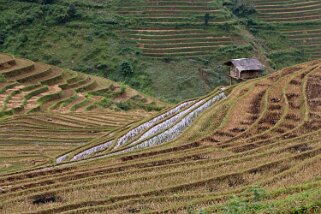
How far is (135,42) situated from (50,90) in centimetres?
1091

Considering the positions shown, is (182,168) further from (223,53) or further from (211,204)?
(223,53)

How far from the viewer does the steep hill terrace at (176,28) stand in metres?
34.9

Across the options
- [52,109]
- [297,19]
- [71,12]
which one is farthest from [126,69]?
[297,19]

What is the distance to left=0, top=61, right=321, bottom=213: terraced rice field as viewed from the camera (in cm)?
759

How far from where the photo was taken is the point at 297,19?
40.6 meters

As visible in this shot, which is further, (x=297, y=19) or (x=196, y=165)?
(x=297, y=19)

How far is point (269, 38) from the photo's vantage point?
128 ft

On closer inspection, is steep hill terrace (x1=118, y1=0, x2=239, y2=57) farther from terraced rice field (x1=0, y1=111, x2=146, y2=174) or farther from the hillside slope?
terraced rice field (x1=0, y1=111, x2=146, y2=174)

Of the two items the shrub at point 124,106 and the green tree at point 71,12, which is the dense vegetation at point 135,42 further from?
the shrub at point 124,106

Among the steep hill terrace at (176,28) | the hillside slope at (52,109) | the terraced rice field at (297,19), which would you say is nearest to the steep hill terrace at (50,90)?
the hillside slope at (52,109)

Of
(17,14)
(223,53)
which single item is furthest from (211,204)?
(17,14)

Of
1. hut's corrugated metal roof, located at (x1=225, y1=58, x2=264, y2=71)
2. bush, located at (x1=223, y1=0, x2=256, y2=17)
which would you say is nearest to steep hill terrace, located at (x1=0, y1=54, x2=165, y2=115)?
hut's corrugated metal roof, located at (x1=225, y1=58, x2=264, y2=71)

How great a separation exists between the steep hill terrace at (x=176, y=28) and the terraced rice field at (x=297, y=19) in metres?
5.03

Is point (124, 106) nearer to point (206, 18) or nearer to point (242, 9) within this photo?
point (206, 18)
